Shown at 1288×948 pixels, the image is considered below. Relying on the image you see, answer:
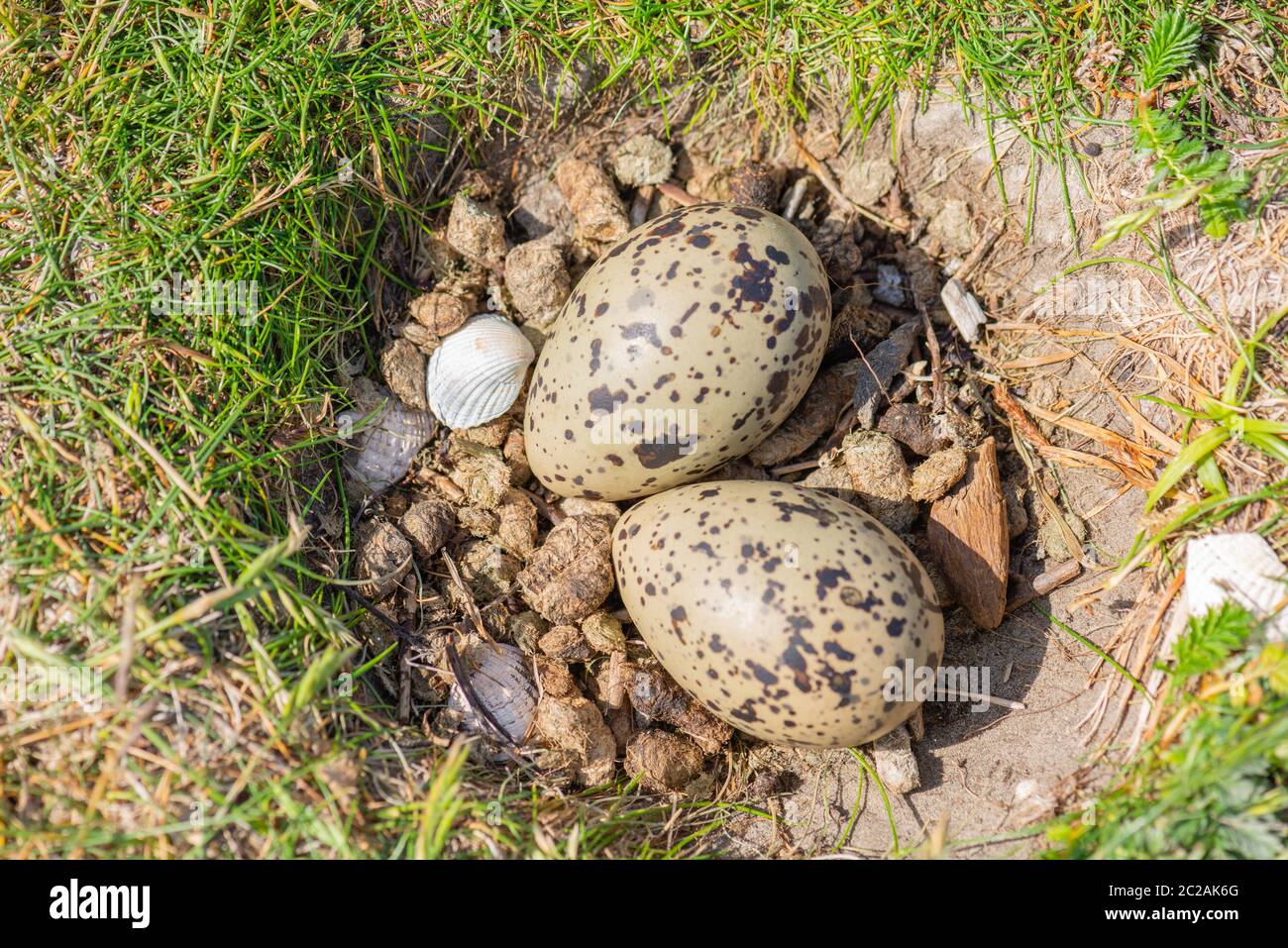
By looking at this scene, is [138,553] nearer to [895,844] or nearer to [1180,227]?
[895,844]

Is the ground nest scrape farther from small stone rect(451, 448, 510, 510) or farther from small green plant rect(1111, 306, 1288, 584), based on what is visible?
small green plant rect(1111, 306, 1288, 584)

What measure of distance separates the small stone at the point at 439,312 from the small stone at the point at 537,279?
0.61 ft

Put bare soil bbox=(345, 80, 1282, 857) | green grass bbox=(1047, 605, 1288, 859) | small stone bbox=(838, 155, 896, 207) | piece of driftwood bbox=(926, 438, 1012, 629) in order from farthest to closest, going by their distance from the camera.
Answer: small stone bbox=(838, 155, 896, 207) < piece of driftwood bbox=(926, 438, 1012, 629) < bare soil bbox=(345, 80, 1282, 857) < green grass bbox=(1047, 605, 1288, 859)

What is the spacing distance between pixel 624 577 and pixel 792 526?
1.75 feet

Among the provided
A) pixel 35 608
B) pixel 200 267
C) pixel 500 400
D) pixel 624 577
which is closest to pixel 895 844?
pixel 624 577

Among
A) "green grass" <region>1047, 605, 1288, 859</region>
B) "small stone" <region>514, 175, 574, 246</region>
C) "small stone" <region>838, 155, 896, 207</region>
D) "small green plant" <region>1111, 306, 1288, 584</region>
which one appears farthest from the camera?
"small stone" <region>514, 175, 574, 246</region>

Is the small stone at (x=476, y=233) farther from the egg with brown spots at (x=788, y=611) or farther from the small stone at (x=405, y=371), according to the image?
the egg with brown spots at (x=788, y=611)

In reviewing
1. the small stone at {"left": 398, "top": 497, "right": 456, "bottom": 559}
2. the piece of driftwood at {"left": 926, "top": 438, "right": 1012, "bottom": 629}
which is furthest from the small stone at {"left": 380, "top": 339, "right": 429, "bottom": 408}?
the piece of driftwood at {"left": 926, "top": 438, "right": 1012, "bottom": 629}

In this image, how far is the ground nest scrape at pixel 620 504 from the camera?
2.57m

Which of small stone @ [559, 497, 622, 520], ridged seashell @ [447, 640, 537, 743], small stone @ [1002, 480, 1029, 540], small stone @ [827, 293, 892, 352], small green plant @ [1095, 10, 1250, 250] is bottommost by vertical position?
ridged seashell @ [447, 640, 537, 743]

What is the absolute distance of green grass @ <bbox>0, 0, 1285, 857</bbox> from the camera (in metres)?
2.10

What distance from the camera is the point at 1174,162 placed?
2463 millimetres

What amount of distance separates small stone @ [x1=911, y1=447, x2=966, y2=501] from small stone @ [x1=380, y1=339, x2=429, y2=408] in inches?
63.4

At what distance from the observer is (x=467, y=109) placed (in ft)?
9.55
